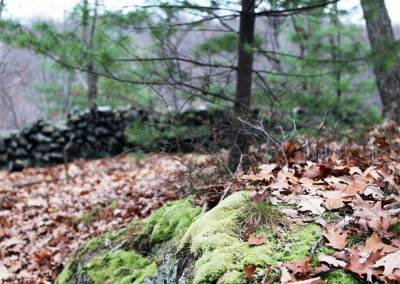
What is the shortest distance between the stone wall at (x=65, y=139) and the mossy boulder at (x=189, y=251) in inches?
274

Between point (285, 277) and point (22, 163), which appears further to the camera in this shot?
point (22, 163)

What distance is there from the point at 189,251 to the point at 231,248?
1.14ft

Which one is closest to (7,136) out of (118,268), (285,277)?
(118,268)

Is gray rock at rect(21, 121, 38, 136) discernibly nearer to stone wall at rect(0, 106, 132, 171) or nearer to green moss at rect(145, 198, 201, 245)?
stone wall at rect(0, 106, 132, 171)

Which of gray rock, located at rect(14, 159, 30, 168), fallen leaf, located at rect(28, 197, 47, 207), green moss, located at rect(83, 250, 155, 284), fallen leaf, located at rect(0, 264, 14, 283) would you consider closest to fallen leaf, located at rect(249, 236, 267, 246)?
green moss, located at rect(83, 250, 155, 284)

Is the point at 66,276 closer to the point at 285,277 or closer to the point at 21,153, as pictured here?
the point at 285,277

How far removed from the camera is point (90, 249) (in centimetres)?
302

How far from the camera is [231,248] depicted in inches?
58.4

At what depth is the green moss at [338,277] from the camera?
1179mm

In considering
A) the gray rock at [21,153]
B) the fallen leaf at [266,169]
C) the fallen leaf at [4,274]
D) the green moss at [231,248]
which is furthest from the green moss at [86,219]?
the gray rock at [21,153]

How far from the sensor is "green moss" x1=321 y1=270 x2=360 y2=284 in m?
1.18

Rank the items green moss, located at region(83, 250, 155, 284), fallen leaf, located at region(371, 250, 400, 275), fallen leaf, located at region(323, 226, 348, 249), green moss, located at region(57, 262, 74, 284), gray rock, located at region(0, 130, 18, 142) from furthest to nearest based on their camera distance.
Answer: gray rock, located at region(0, 130, 18, 142)
green moss, located at region(57, 262, 74, 284)
green moss, located at region(83, 250, 155, 284)
fallen leaf, located at region(323, 226, 348, 249)
fallen leaf, located at region(371, 250, 400, 275)

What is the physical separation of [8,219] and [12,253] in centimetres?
98

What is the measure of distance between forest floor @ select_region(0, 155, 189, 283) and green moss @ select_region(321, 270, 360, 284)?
6.75 feet
